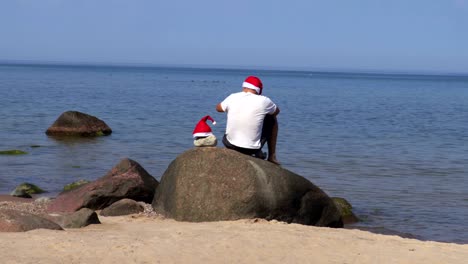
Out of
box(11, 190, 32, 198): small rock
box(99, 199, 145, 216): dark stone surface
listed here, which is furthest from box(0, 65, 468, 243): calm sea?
box(99, 199, 145, 216): dark stone surface

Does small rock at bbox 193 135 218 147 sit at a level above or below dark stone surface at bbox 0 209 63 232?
above

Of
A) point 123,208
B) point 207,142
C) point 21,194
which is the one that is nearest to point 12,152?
Result: point 21,194

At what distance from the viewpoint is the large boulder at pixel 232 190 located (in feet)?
35.7

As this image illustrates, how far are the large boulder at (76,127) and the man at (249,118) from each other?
663 inches

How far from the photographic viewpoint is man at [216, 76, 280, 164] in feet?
37.3

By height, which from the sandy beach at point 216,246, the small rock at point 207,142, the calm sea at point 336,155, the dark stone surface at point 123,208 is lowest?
the calm sea at point 336,155

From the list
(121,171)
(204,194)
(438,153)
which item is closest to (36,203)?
(121,171)

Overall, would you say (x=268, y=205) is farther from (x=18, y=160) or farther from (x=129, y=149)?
(x=129, y=149)

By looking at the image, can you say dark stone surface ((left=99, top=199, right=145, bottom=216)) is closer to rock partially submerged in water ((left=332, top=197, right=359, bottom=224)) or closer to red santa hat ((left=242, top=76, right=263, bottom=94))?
red santa hat ((left=242, top=76, right=263, bottom=94))

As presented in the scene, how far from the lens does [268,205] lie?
1098 cm

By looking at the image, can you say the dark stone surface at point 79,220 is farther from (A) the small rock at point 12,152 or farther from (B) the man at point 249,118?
(A) the small rock at point 12,152

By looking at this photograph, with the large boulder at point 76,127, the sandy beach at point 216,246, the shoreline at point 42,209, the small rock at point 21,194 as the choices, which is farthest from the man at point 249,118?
the large boulder at point 76,127

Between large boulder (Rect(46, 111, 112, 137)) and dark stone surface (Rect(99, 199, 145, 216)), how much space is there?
15.9 metres

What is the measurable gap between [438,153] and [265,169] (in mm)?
16689
